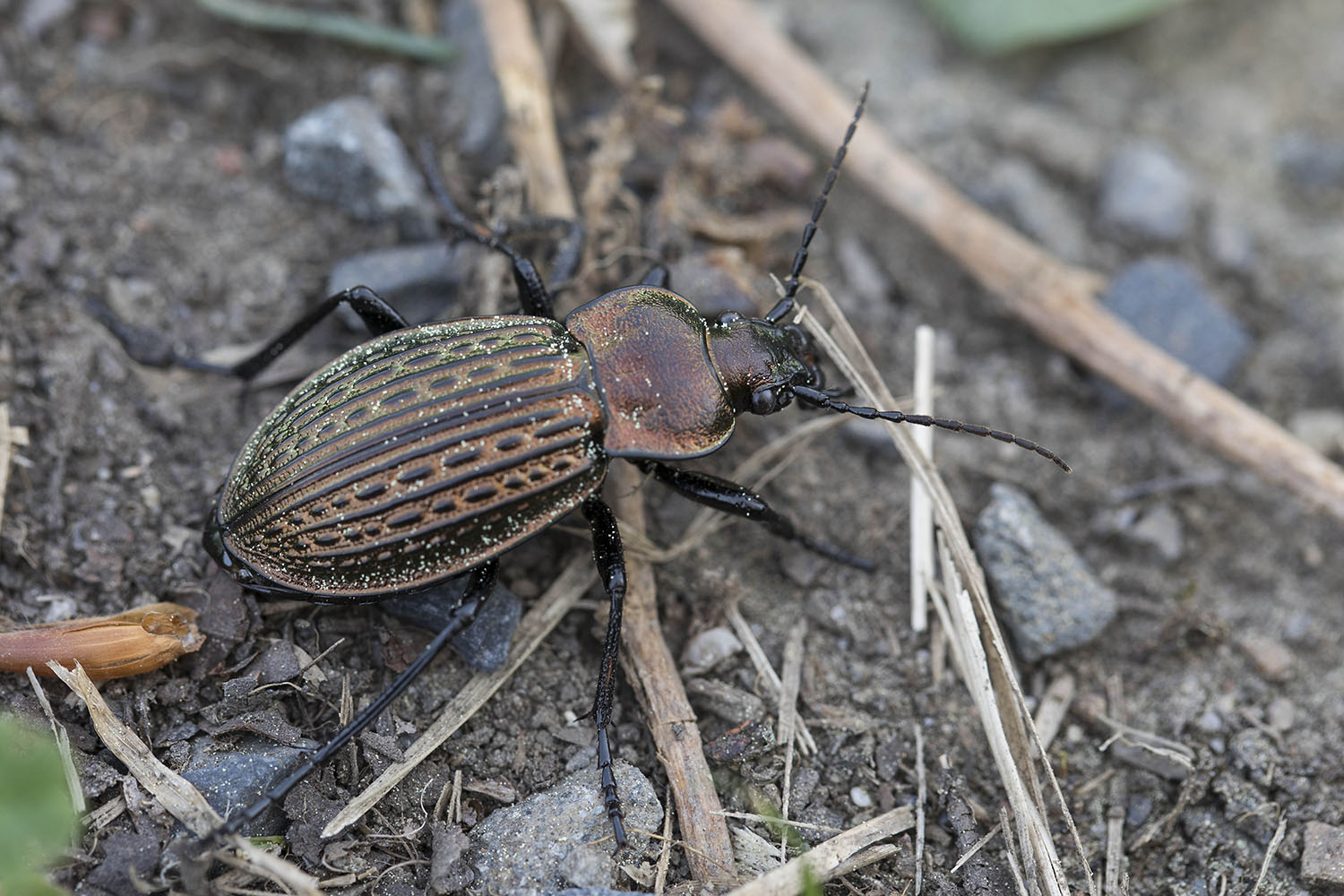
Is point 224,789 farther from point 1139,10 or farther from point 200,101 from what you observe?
point 1139,10

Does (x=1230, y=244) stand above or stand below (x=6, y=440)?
above

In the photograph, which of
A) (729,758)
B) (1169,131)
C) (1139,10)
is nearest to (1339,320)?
(1169,131)

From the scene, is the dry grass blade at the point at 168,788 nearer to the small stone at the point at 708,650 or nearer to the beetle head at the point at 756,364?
the small stone at the point at 708,650

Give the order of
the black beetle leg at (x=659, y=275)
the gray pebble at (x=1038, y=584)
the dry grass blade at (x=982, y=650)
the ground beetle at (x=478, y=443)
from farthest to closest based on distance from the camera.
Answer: the black beetle leg at (x=659, y=275)
the gray pebble at (x=1038, y=584)
the dry grass blade at (x=982, y=650)
the ground beetle at (x=478, y=443)

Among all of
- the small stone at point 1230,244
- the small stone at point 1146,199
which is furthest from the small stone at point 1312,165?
the small stone at point 1146,199

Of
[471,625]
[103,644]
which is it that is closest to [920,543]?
[471,625]

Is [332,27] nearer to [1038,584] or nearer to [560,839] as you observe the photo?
[560,839]
